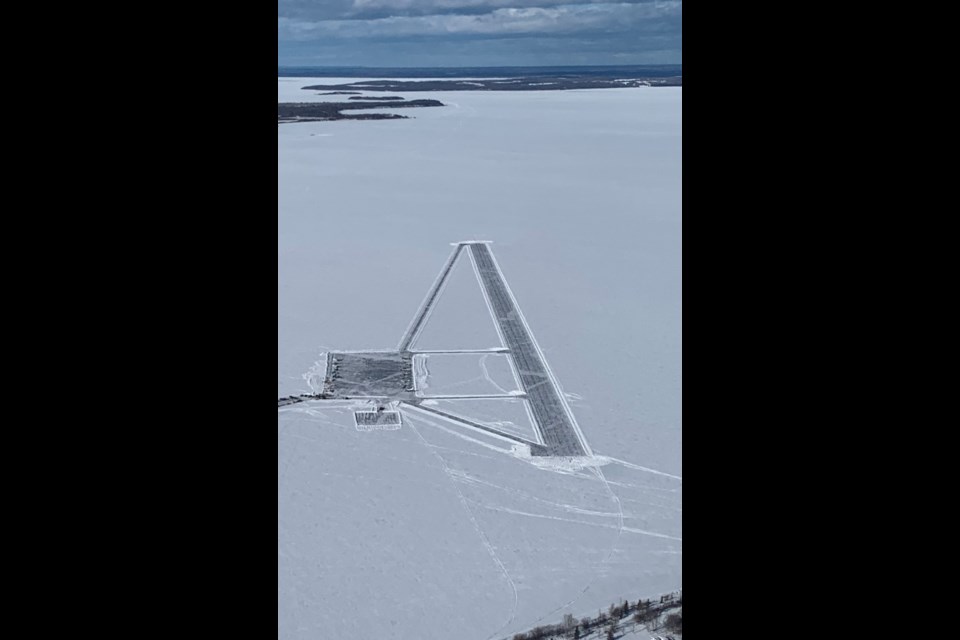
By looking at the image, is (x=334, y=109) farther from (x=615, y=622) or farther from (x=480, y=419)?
(x=615, y=622)

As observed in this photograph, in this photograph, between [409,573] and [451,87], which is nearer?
[409,573]

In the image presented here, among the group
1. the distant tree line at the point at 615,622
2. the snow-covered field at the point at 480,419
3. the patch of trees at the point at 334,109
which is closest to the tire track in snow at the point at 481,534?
the snow-covered field at the point at 480,419

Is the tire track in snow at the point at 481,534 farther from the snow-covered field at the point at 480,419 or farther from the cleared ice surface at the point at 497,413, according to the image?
the cleared ice surface at the point at 497,413

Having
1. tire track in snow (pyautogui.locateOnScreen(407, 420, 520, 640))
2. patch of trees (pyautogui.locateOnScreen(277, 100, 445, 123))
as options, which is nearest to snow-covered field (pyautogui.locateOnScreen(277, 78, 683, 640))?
tire track in snow (pyautogui.locateOnScreen(407, 420, 520, 640))

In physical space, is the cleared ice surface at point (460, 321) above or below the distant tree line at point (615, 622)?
above

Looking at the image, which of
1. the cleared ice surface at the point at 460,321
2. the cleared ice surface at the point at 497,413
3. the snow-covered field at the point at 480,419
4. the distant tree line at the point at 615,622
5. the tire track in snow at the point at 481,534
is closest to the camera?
the distant tree line at the point at 615,622
